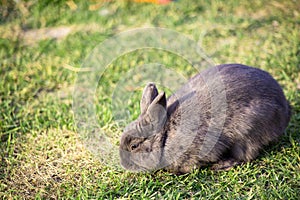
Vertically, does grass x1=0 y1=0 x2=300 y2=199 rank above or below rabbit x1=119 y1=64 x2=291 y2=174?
below

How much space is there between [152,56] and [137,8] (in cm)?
162

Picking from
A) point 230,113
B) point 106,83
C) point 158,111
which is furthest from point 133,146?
point 106,83

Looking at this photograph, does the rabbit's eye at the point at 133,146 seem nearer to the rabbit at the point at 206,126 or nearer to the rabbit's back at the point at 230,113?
the rabbit at the point at 206,126

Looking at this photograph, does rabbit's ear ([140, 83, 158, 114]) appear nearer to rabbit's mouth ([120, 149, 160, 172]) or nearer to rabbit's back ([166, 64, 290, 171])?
rabbit's back ([166, 64, 290, 171])

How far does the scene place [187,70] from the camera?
6.13 meters

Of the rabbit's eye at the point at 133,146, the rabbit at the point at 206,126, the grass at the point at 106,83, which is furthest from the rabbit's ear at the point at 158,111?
the grass at the point at 106,83

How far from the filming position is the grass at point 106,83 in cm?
419

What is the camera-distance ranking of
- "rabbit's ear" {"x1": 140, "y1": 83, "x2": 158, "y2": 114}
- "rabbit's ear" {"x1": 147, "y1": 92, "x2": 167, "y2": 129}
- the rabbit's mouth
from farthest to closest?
"rabbit's ear" {"x1": 140, "y1": 83, "x2": 158, "y2": 114}, the rabbit's mouth, "rabbit's ear" {"x1": 147, "y1": 92, "x2": 167, "y2": 129}

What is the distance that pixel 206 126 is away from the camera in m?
4.20

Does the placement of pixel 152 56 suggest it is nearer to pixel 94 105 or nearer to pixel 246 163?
pixel 94 105

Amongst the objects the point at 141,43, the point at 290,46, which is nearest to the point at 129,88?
the point at 141,43

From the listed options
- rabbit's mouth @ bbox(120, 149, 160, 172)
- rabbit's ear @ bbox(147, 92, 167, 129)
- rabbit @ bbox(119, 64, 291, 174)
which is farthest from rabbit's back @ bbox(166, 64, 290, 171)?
rabbit's mouth @ bbox(120, 149, 160, 172)

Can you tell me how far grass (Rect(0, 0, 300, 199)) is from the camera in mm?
4188

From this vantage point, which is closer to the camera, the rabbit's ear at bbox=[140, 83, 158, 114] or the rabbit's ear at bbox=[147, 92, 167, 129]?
the rabbit's ear at bbox=[147, 92, 167, 129]
